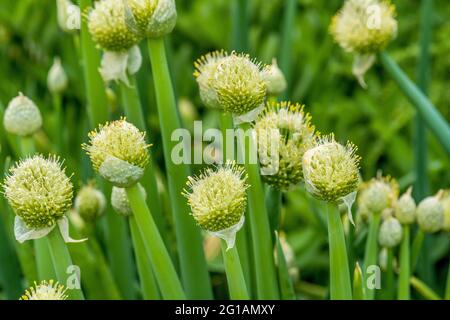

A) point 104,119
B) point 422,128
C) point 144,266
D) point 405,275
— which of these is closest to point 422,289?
point 405,275

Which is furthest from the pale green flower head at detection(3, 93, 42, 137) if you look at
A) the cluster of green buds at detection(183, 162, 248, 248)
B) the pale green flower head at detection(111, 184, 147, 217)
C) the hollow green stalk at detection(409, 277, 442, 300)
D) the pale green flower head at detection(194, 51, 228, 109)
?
the hollow green stalk at detection(409, 277, 442, 300)

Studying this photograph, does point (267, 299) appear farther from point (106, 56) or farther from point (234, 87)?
point (106, 56)

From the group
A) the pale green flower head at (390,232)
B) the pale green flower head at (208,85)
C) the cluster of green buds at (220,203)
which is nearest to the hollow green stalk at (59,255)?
the cluster of green buds at (220,203)

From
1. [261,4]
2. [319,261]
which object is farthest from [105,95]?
[261,4]

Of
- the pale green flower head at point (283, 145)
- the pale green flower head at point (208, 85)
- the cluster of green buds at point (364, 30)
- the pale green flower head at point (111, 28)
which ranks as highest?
the cluster of green buds at point (364, 30)

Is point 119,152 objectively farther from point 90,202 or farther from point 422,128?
point 422,128

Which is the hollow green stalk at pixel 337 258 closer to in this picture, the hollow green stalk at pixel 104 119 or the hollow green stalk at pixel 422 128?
the hollow green stalk at pixel 104 119
